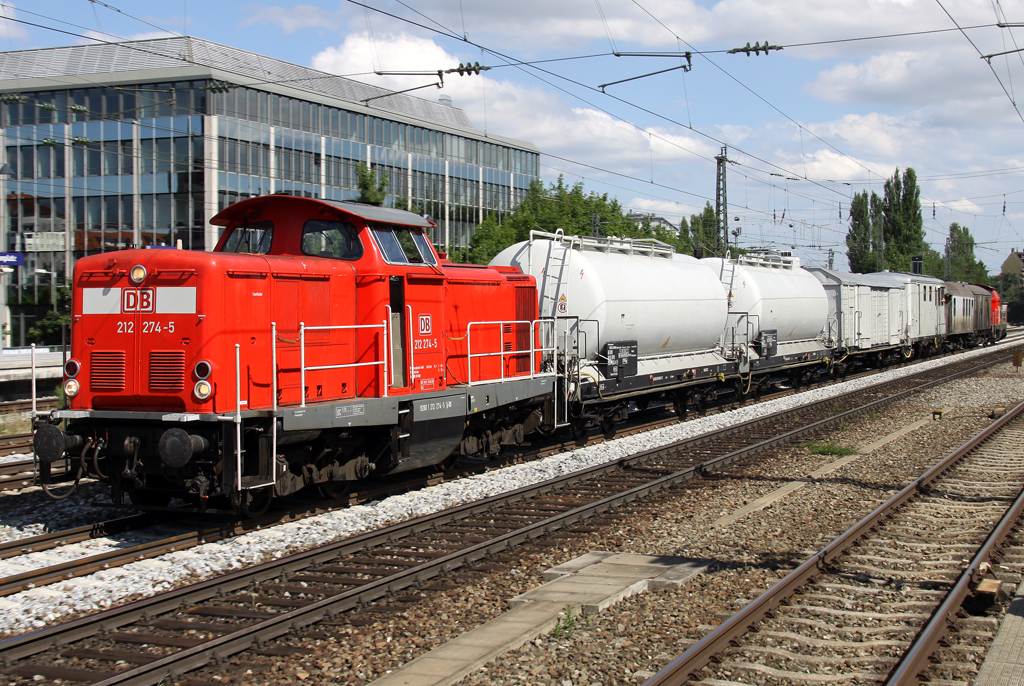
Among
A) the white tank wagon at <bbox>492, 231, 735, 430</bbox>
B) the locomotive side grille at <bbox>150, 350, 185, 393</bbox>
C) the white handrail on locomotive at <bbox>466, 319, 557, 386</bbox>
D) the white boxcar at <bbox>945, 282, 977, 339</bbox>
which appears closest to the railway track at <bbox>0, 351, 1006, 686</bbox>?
the white handrail on locomotive at <bbox>466, 319, 557, 386</bbox>

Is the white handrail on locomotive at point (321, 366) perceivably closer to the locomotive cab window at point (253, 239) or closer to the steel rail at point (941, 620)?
the locomotive cab window at point (253, 239)

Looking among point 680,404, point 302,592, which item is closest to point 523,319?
point 680,404

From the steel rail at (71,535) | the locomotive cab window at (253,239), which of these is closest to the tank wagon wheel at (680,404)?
the locomotive cab window at (253,239)

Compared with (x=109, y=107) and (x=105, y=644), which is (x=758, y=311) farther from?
(x=109, y=107)

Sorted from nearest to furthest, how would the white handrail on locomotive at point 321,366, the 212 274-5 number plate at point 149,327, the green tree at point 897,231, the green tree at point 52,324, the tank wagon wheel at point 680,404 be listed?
the 212 274-5 number plate at point 149,327 → the white handrail on locomotive at point 321,366 → the tank wagon wheel at point 680,404 → the green tree at point 52,324 → the green tree at point 897,231

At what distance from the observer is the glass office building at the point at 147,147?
135 feet

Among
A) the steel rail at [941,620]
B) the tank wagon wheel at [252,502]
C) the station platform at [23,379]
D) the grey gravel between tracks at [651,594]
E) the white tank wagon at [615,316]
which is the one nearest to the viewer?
the steel rail at [941,620]

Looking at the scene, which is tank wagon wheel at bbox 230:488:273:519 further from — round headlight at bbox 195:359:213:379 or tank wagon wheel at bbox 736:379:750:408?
tank wagon wheel at bbox 736:379:750:408

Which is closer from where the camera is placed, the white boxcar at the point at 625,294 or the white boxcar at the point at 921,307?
the white boxcar at the point at 625,294

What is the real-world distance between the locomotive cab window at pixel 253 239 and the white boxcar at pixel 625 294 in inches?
237

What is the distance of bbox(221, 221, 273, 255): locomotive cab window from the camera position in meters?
9.72

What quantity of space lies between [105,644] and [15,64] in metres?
51.1

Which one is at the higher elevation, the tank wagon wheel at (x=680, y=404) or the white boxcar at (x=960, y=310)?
the white boxcar at (x=960, y=310)

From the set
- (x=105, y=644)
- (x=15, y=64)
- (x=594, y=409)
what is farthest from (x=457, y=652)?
(x=15, y=64)
